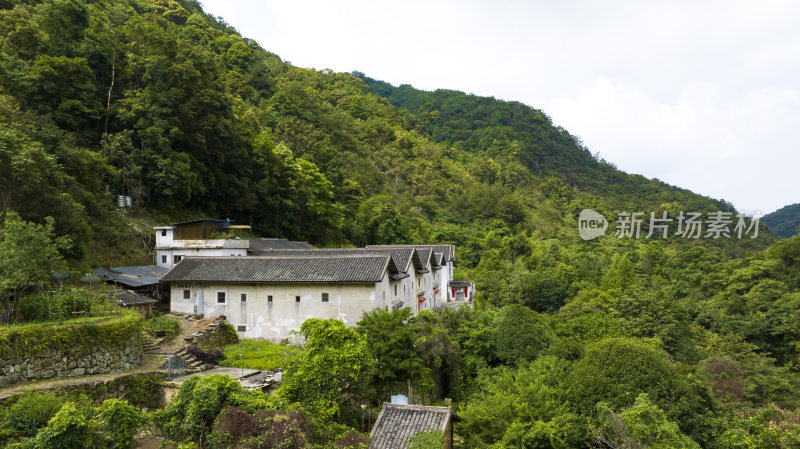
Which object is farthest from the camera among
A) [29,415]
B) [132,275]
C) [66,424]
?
[132,275]

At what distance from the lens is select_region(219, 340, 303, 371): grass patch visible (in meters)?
16.9

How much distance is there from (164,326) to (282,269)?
16.9ft

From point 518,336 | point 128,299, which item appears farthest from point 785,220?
point 128,299

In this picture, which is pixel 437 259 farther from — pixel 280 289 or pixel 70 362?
pixel 70 362

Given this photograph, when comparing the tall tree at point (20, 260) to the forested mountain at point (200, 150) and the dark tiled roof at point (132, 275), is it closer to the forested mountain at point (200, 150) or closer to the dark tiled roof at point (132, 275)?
the forested mountain at point (200, 150)

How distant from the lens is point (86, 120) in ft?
96.1

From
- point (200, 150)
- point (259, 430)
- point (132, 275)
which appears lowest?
point (259, 430)

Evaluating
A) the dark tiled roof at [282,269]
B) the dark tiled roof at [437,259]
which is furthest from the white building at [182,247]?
the dark tiled roof at [437,259]

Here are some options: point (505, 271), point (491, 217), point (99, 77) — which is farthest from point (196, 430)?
point (491, 217)

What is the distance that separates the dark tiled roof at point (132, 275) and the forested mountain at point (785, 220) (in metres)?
95.7

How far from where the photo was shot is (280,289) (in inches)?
792

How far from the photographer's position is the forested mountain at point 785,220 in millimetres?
81625

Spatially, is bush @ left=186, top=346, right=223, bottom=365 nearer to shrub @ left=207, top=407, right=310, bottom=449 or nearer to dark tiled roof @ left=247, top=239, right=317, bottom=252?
shrub @ left=207, top=407, right=310, bottom=449

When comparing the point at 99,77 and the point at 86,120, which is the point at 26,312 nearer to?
the point at 86,120
